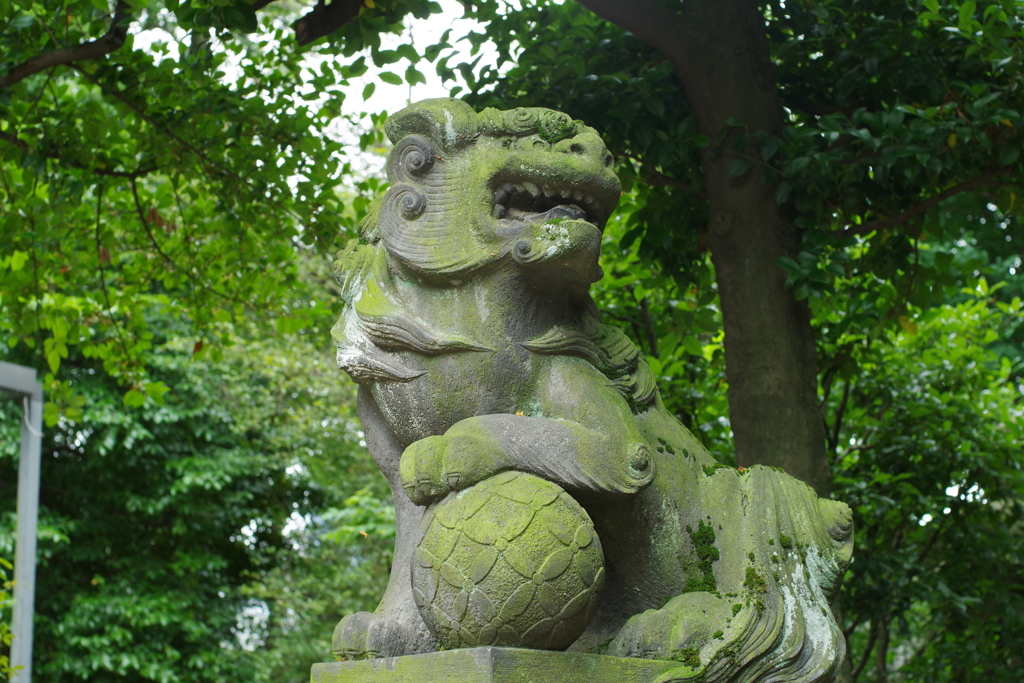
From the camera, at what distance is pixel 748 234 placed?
434 centimetres

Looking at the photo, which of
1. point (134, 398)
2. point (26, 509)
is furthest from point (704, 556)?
point (26, 509)

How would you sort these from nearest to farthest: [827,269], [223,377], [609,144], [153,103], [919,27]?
[827,269], [919,27], [609,144], [153,103], [223,377]

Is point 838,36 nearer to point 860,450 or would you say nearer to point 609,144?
point 609,144

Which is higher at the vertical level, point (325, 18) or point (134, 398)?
point (325, 18)

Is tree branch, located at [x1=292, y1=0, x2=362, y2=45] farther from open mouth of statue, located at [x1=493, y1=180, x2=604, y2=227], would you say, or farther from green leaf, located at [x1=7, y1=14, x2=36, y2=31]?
open mouth of statue, located at [x1=493, y1=180, x2=604, y2=227]

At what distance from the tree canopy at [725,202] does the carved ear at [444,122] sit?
5.57 ft

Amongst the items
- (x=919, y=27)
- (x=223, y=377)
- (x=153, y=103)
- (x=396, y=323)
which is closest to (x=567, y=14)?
(x=919, y=27)

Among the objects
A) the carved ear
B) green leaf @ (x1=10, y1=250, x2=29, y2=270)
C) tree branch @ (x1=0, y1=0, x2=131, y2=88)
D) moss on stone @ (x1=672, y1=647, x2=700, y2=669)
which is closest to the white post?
green leaf @ (x1=10, y1=250, x2=29, y2=270)

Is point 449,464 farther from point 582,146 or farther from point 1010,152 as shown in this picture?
point 1010,152

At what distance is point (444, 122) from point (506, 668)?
1.36m

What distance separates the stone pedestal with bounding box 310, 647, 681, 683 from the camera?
1940 millimetres

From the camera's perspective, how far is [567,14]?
15.9ft

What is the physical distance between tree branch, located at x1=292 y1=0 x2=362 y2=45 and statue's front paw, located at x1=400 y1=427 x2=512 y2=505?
9.24 ft

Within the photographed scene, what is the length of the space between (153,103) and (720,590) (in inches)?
171
